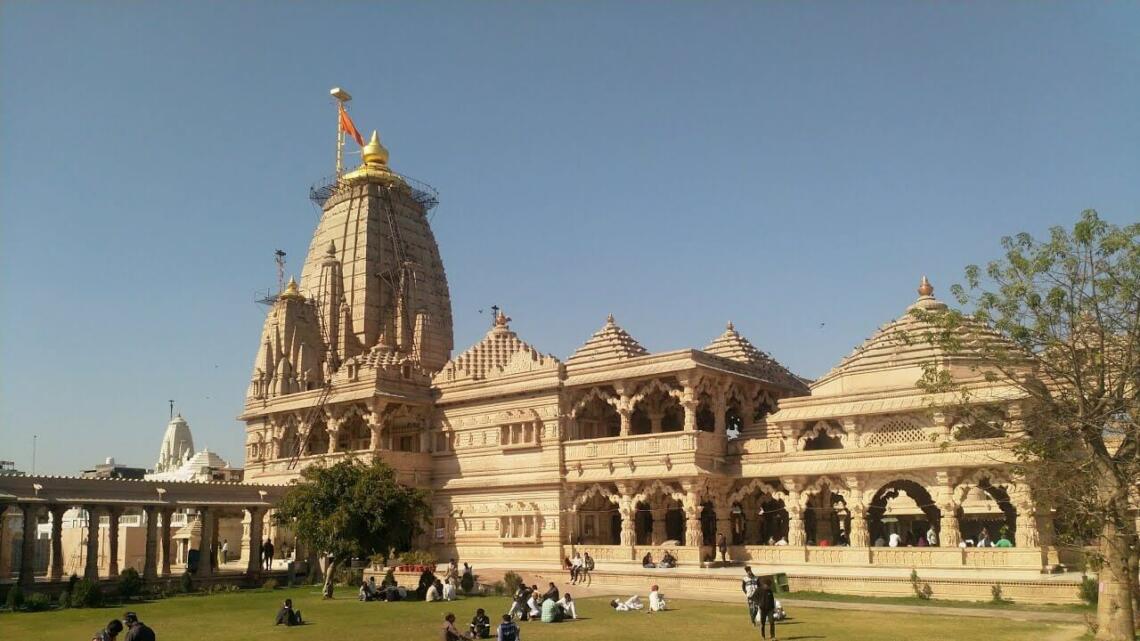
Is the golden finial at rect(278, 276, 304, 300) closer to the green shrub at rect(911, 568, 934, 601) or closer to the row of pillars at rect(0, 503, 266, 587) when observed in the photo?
Result: the row of pillars at rect(0, 503, 266, 587)

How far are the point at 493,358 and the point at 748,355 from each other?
12.9 m

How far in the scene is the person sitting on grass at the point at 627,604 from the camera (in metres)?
29.6

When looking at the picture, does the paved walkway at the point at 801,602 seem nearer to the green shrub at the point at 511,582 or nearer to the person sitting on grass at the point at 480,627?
the green shrub at the point at 511,582

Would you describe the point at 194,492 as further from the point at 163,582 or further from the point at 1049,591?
the point at 1049,591

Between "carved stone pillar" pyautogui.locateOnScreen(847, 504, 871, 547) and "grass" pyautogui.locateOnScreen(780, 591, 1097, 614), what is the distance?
17.1ft

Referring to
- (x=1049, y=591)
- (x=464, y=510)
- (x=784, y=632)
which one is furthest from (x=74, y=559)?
(x=1049, y=591)

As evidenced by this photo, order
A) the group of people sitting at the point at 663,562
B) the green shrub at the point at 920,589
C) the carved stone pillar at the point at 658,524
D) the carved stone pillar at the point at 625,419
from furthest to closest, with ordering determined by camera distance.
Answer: the carved stone pillar at the point at 625,419, the carved stone pillar at the point at 658,524, the group of people sitting at the point at 663,562, the green shrub at the point at 920,589

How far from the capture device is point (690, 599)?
3198 cm

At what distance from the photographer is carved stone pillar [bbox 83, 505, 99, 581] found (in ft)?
119

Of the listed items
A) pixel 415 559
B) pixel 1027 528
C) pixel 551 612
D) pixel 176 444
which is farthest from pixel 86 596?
pixel 176 444

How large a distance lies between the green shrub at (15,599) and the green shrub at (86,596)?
1.51m

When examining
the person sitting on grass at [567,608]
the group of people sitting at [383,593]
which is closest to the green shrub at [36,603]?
the group of people sitting at [383,593]

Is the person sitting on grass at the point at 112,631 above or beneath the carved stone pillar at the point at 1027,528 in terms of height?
beneath

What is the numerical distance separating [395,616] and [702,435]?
1597cm
